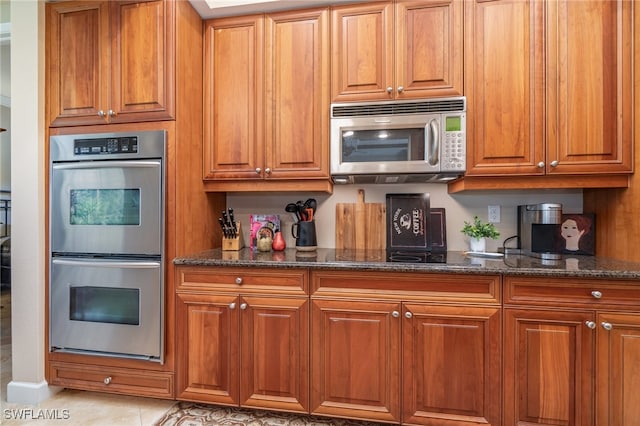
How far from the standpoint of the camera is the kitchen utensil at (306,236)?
6.75 feet

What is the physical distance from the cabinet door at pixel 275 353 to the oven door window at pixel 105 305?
2.24 feet

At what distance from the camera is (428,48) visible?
1785 mm

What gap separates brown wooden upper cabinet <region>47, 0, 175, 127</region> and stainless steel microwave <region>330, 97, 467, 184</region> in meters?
1.05

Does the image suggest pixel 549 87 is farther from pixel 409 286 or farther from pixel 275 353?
pixel 275 353

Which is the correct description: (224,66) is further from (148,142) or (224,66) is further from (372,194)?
(372,194)

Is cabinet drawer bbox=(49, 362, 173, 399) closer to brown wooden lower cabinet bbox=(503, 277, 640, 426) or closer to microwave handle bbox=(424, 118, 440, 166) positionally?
brown wooden lower cabinet bbox=(503, 277, 640, 426)

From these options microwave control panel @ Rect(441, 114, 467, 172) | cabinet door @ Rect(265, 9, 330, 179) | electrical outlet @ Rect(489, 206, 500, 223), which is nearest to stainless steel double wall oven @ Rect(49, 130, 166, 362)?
cabinet door @ Rect(265, 9, 330, 179)

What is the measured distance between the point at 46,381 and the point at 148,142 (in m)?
1.62

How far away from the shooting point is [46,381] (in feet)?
6.07

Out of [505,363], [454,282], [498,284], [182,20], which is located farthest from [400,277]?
[182,20]

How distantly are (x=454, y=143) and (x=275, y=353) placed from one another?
1.56 m

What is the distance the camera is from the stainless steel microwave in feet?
5.73

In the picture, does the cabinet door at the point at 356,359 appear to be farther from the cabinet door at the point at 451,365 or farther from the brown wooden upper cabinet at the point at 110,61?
the brown wooden upper cabinet at the point at 110,61

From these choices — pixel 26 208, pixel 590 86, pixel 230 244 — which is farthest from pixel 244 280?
pixel 590 86
